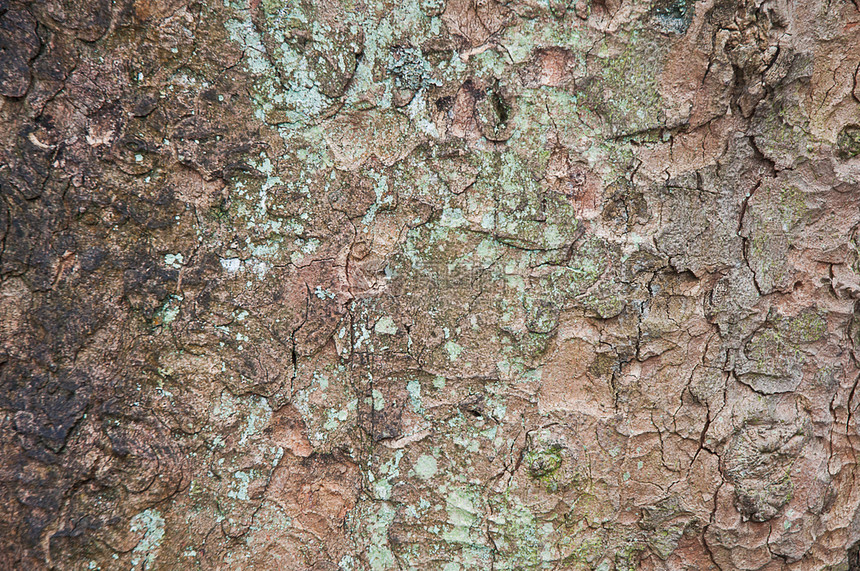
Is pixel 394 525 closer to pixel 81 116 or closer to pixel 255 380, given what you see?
pixel 255 380

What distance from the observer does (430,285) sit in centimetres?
124

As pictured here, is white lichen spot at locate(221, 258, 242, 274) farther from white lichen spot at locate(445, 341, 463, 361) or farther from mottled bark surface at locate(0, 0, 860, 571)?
white lichen spot at locate(445, 341, 463, 361)

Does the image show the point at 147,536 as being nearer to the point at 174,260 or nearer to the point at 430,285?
the point at 174,260

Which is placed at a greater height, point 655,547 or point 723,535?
point 723,535

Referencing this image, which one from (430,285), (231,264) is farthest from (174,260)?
(430,285)

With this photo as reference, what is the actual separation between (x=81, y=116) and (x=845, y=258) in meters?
1.86

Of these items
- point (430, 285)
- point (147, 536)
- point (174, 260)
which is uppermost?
point (430, 285)

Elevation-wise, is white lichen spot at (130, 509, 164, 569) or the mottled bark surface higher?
the mottled bark surface

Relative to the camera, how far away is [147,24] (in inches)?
43.2

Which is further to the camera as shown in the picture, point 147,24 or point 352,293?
point 352,293

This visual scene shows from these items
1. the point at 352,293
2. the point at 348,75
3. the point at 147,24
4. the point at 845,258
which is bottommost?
the point at 352,293

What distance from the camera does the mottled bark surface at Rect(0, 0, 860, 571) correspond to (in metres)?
1.11

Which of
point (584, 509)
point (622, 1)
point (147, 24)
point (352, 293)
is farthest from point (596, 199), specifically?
point (147, 24)

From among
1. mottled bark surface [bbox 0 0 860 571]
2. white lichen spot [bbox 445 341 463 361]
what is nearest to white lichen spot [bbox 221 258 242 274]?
mottled bark surface [bbox 0 0 860 571]
